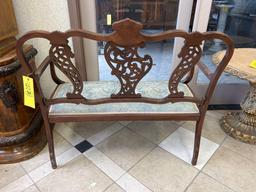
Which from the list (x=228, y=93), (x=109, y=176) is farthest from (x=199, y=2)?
(x=109, y=176)

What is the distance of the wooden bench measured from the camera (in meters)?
0.94

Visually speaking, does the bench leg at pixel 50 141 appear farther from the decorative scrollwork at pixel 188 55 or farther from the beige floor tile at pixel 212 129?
the beige floor tile at pixel 212 129

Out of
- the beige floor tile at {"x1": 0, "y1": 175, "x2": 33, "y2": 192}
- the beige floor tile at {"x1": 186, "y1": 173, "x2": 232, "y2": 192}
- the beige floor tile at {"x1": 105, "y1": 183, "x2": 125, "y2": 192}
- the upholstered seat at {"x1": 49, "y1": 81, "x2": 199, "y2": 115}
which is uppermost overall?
the upholstered seat at {"x1": 49, "y1": 81, "x2": 199, "y2": 115}

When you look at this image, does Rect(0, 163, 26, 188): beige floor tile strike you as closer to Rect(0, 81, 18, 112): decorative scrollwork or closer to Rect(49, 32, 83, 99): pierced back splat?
Rect(0, 81, 18, 112): decorative scrollwork

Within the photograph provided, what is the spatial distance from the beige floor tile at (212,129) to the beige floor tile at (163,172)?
38 centimetres

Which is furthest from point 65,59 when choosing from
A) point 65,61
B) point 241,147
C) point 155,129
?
point 241,147

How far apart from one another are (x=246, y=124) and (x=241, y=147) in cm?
20

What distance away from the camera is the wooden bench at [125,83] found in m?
0.94

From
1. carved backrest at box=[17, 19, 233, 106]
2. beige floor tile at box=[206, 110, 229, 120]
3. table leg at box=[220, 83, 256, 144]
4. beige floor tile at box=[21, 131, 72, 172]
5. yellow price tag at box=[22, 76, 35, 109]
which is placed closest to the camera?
carved backrest at box=[17, 19, 233, 106]

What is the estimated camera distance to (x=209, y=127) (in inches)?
71.3

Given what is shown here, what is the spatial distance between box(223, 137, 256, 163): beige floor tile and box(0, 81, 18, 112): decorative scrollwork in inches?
59.4

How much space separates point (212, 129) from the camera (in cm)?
179

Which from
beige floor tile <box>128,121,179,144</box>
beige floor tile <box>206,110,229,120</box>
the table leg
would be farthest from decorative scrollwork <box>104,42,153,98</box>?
beige floor tile <box>206,110,229,120</box>

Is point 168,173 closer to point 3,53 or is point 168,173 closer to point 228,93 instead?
point 228,93
